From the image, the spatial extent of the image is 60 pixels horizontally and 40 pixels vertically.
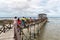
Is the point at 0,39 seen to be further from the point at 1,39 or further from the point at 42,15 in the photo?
the point at 42,15

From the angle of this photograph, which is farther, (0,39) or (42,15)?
(42,15)

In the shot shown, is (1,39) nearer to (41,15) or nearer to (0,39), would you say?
(0,39)

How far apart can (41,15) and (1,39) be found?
51.5 metres

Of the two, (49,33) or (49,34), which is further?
(49,33)

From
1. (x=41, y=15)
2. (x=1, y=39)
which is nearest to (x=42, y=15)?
(x=41, y=15)

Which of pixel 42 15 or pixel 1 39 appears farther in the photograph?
pixel 42 15

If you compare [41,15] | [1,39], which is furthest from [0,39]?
[41,15]

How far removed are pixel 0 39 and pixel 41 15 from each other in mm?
51531

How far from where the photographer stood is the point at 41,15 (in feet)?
205

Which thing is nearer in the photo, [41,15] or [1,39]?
[1,39]

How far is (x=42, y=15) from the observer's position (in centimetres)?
6312

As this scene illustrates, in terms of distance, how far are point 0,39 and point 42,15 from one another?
171 ft

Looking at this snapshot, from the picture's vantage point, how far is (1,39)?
38.4 ft

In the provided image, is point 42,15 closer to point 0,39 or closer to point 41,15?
point 41,15
